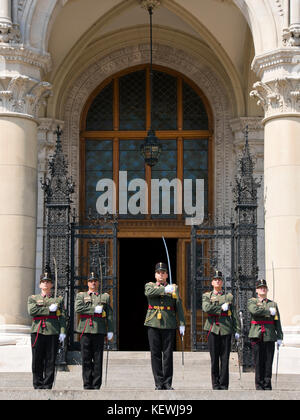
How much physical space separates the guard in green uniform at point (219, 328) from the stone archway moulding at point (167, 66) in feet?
24.6

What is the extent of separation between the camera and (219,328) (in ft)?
46.6

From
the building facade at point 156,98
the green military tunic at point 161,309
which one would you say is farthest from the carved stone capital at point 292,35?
the green military tunic at point 161,309

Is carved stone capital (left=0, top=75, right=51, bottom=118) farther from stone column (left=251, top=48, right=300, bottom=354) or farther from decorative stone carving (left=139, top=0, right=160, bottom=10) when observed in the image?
decorative stone carving (left=139, top=0, right=160, bottom=10)

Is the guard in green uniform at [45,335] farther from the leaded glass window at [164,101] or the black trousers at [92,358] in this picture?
the leaded glass window at [164,101]

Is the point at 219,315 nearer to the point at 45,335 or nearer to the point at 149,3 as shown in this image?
the point at 45,335

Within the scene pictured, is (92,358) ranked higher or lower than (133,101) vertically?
lower

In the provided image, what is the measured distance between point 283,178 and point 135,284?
9.34m

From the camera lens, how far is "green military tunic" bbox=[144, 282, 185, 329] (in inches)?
542

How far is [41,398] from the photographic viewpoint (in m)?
11.1

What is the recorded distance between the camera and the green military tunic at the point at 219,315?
14188 millimetres

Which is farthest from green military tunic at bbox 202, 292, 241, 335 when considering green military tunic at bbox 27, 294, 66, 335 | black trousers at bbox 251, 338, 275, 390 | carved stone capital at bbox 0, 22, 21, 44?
carved stone capital at bbox 0, 22, 21, 44

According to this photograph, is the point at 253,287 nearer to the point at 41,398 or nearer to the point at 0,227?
the point at 0,227

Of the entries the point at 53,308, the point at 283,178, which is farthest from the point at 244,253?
the point at 53,308

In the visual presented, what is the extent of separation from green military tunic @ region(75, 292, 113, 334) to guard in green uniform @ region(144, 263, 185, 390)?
716mm
